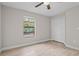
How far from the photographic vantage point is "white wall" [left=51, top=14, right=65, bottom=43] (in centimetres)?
495

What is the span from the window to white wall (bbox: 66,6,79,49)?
180 cm

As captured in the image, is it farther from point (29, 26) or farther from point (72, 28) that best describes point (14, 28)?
point (72, 28)

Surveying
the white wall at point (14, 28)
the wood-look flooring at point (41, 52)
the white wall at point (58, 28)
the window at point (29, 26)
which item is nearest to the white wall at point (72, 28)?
the wood-look flooring at point (41, 52)

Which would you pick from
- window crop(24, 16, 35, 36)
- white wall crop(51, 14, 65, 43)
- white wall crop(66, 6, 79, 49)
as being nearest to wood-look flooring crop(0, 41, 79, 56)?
white wall crop(66, 6, 79, 49)

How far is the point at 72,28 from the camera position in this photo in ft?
13.1

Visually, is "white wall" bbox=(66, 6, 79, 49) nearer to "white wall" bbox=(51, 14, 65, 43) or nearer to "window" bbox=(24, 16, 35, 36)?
"white wall" bbox=(51, 14, 65, 43)

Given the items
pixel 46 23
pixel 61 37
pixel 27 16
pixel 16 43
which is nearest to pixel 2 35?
pixel 16 43

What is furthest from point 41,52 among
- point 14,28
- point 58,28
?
point 58,28

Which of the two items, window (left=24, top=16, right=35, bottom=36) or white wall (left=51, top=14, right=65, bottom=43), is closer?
window (left=24, top=16, right=35, bottom=36)

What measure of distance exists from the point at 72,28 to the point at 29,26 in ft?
7.05

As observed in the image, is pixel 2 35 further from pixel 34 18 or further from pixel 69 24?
pixel 69 24

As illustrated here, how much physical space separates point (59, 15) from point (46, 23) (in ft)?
3.00

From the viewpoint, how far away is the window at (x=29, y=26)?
4.59 meters

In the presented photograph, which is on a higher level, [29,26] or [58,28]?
[29,26]
